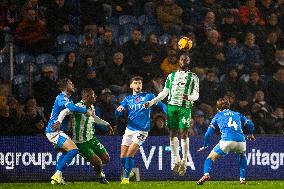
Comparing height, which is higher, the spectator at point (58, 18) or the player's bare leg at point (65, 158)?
the spectator at point (58, 18)

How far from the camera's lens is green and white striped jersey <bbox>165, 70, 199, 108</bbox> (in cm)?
1738

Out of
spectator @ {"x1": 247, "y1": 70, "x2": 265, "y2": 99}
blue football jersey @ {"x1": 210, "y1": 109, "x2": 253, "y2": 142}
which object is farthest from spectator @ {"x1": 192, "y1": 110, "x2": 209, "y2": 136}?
blue football jersey @ {"x1": 210, "y1": 109, "x2": 253, "y2": 142}

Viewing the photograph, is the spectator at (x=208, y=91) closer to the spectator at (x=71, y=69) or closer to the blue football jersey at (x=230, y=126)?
the spectator at (x=71, y=69)

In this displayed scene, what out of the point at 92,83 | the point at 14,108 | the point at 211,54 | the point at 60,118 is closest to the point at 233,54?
the point at 211,54

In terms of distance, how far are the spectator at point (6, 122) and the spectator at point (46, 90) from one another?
1.07 m

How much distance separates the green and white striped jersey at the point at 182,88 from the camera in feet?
57.0

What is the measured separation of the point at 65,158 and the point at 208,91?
20.0 feet

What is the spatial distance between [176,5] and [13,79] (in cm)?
505

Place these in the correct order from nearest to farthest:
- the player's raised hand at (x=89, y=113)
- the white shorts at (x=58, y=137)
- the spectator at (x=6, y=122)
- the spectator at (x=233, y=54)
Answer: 1. the white shorts at (x=58, y=137)
2. the player's raised hand at (x=89, y=113)
3. the spectator at (x=6, y=122)
4. the spectator at (x=233, y=54)

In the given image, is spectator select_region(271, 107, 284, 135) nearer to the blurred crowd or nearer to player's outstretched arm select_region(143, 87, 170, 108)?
the blurred crowd

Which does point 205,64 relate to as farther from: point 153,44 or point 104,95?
point 104,95

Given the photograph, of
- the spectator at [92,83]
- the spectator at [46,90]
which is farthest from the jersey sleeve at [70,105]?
the spectator at [92,83]

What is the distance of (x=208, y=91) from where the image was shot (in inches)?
891

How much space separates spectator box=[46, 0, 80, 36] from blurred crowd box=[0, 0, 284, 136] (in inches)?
1.0
